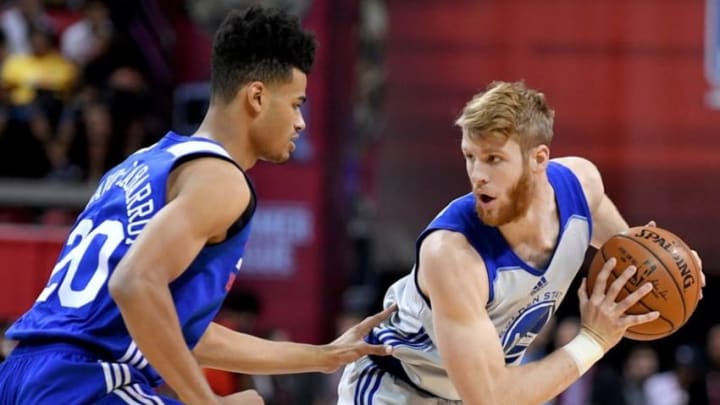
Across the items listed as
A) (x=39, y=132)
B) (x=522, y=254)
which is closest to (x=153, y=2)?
(x=39, y=132)

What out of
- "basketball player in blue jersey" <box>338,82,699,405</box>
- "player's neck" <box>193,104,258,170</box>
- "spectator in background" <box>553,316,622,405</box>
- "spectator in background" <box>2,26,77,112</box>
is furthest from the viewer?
"spectator in background" <box>2,26,77,112</box>

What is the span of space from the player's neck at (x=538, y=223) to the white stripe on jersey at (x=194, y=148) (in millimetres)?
1229

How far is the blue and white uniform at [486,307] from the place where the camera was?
16.8ft

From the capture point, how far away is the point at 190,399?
4.11 meters

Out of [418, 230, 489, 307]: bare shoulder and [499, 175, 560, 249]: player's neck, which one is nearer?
[418, 230, 489, 307]: bare shoulder

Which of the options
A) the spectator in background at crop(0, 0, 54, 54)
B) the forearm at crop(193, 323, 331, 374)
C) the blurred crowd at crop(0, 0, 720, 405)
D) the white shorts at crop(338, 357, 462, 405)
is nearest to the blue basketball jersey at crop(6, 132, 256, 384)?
the forearm at crop(193, 323, 331, 374)

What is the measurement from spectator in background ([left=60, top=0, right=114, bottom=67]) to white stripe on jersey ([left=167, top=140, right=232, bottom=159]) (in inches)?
334

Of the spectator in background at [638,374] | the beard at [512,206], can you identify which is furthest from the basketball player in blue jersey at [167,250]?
the spectator in background at [638,374]

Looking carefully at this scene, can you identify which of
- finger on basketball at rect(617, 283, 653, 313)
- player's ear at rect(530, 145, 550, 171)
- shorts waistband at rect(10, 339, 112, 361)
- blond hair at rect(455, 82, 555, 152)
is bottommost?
finger on basketball at rect(617, 283, 653, 313)

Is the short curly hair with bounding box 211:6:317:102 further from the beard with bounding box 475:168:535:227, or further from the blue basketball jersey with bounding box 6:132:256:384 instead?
the beard with bounding box 475:168:535:227

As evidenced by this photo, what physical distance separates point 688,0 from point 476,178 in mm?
8146

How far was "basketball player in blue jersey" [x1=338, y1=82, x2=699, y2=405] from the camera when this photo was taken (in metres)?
4.90

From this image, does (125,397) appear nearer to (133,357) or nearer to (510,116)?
(133,357)

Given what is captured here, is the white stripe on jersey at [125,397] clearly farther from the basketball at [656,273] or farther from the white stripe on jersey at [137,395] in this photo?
the basketball at [656,273]
